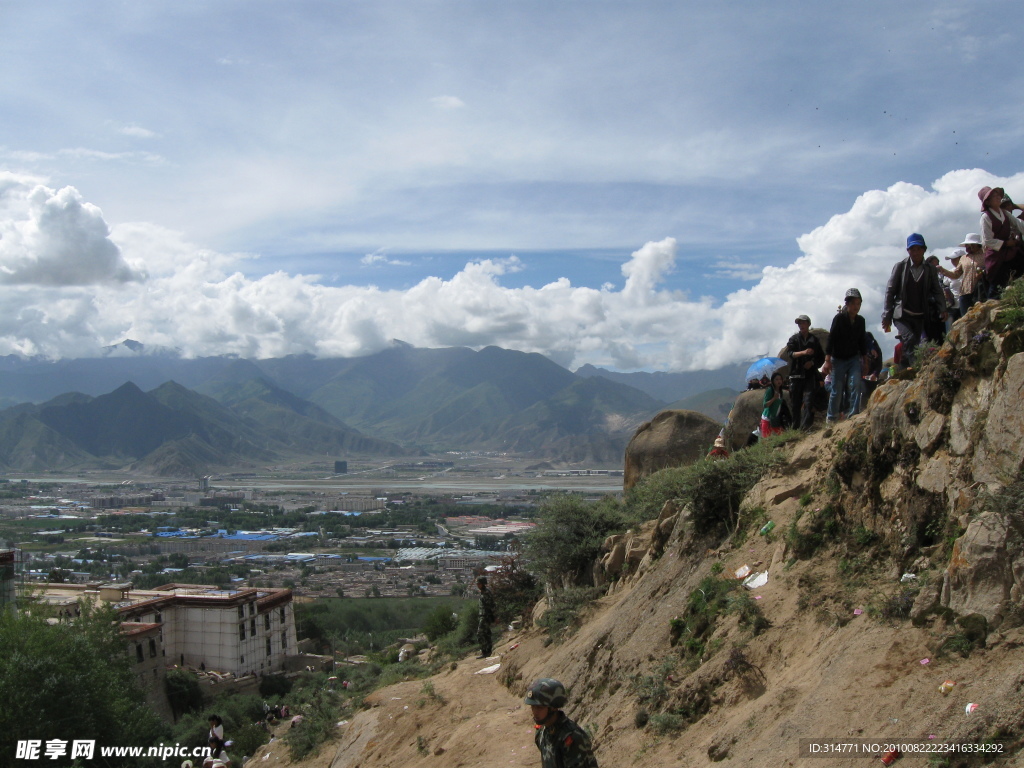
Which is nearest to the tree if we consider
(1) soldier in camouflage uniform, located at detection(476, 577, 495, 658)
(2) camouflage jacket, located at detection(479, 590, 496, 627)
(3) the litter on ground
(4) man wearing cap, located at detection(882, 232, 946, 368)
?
(1) soldier in camouflage uniform, located at detection(476, 577, 495, 658)

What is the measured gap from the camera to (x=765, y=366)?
1283 cm

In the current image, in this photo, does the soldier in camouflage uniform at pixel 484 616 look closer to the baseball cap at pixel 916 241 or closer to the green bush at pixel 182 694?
the baseball cap at pixel 916 241

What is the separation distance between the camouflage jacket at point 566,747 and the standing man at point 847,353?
6786 millimetres

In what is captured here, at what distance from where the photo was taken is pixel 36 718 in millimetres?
14812

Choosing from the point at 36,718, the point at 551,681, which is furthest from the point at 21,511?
the point at 551,681

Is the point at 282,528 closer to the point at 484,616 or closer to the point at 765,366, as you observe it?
the point at 484,616

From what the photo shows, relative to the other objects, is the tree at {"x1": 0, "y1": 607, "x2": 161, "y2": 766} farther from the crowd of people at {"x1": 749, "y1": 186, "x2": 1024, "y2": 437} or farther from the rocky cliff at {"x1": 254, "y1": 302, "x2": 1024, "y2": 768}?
the crowd of people at {"x1": 749, "y1": 186, "x2": 1024, "y2": 437}

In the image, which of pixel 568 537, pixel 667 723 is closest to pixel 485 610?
pixel 568 537

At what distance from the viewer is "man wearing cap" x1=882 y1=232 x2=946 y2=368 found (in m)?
9.19

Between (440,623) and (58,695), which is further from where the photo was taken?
(440,623)

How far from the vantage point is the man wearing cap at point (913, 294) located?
9188 mm

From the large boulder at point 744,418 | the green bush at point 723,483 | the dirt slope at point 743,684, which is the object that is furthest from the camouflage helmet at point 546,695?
the large boulder at point 744,418

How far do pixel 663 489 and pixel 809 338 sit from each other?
3337mm

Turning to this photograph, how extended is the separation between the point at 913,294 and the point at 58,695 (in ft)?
58.8
